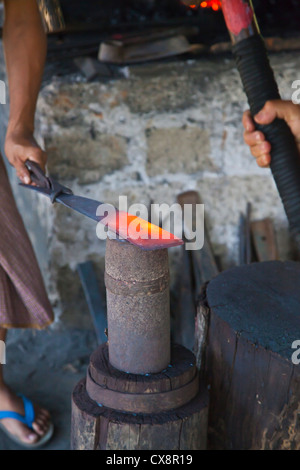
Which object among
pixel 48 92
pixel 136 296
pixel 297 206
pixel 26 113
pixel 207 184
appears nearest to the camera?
pixel 136 296

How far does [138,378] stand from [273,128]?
0.79 metres

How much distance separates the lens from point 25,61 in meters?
1.83

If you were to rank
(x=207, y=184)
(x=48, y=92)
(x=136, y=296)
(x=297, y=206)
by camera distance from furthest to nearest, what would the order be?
1. (x=207, y=184)
2. (x=48, y=92)
3. (x=297, y=206)
4. (x=136, y=296)

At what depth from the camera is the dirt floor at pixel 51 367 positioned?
83.0 inches

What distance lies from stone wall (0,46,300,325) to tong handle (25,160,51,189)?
2.39 feet

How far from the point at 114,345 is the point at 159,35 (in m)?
1.56

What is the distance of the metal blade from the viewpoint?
3.78 feet

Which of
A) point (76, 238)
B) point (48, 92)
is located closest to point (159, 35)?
point (48, 92)

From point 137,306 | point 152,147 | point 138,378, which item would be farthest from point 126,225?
point 152,147

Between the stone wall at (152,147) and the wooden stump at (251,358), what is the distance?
891 millimetres

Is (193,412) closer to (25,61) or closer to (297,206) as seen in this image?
(297,206)

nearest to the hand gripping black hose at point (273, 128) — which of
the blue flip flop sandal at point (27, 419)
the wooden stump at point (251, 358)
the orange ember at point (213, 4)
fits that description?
the wooden stump at point (251, 358)

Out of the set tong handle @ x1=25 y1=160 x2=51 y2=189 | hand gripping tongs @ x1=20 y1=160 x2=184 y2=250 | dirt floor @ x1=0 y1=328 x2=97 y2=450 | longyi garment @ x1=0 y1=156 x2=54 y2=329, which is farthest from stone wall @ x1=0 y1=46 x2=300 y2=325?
hand gripping tongs @ x1=20 y1=160 x2=184 y2=250

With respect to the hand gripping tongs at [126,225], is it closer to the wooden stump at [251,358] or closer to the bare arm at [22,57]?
the wooden stump at [251,358]
